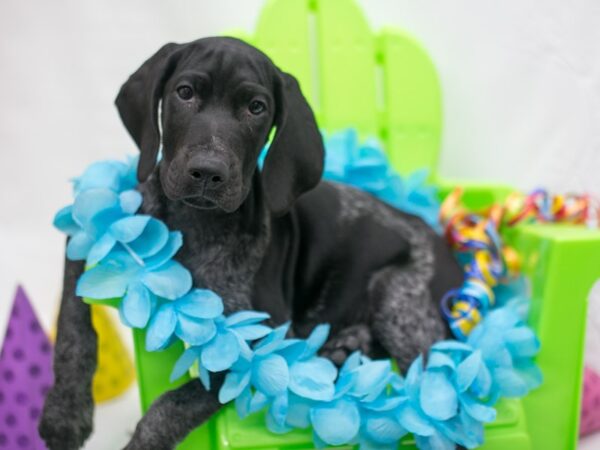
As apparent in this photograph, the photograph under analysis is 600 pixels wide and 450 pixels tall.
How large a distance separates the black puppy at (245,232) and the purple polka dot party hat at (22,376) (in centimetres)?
51

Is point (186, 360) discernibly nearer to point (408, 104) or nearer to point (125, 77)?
point (408, 104)

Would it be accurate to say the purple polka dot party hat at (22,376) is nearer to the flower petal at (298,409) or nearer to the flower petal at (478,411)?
the flower petal at (298,409)

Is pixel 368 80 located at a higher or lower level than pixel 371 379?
higher

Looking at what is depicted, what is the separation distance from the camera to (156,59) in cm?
252

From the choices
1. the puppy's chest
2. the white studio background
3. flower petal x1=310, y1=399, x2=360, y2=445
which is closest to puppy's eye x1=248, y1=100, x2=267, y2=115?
the puppy's chest

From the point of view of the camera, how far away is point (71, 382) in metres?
2.51

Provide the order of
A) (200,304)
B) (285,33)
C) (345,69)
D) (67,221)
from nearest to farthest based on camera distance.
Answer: (200,304) → (67,221) → (285,33) → (345,69)

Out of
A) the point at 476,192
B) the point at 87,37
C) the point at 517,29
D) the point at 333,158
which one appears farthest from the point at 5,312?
the point at 517,29

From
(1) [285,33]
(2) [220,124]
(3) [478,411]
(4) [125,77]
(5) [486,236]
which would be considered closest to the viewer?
(2) [220,124]

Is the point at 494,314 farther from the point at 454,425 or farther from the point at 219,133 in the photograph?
the point at 219,133

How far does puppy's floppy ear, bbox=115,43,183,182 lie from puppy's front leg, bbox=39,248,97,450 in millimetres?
504

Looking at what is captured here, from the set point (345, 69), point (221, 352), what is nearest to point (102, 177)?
point (221, 352)

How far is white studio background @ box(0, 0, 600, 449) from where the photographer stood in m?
4.06

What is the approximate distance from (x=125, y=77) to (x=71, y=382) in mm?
2164
